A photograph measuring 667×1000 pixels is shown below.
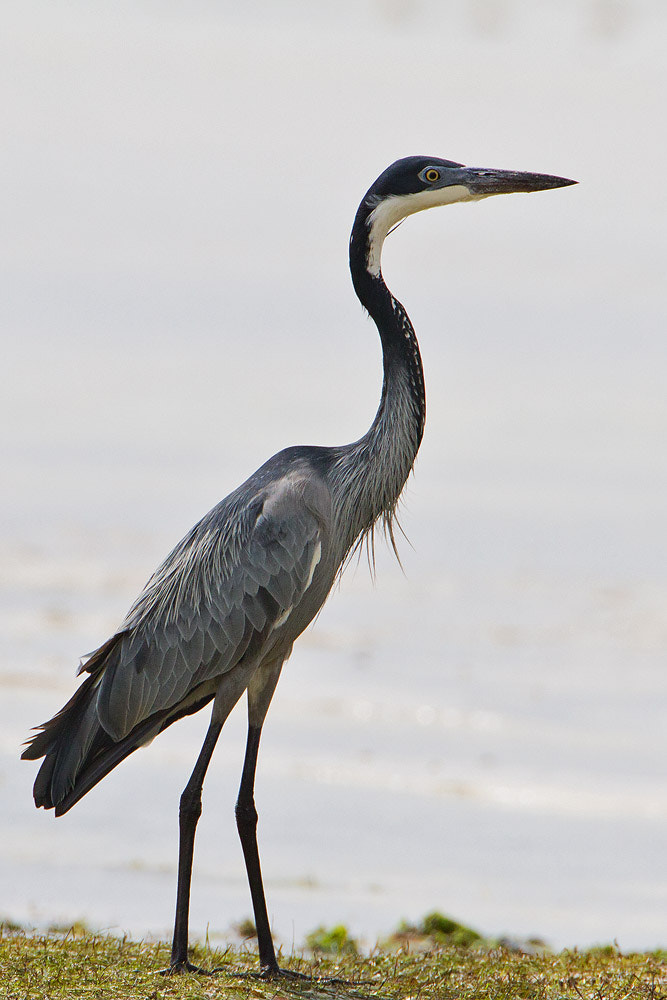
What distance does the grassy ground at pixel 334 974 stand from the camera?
5312 millimetres

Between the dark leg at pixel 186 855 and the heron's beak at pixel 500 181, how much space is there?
2532 millimetres

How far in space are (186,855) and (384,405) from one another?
201 cm

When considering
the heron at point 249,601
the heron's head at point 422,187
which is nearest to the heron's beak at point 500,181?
the heron's head at point 422,187

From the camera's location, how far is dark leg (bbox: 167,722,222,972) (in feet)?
18.4

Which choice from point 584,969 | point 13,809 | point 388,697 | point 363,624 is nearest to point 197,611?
point 584,969

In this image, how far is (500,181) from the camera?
6.59 m

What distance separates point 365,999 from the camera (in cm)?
554

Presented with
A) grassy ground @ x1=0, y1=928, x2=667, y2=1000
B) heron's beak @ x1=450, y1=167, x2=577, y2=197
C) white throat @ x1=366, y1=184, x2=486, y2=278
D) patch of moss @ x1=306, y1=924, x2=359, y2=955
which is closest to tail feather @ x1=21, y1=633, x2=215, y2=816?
grassy ground @ x1=0, y1=928, x2=667, y2=1000

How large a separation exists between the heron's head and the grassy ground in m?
2.84

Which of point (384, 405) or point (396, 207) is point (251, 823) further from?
point (396, 207)

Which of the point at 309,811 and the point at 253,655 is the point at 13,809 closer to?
the point at 309,811

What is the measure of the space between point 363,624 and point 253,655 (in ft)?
18.4

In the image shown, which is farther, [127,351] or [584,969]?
[127,351]

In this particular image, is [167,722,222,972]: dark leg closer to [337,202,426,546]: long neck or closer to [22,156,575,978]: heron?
[22,156,575,978]: heron
